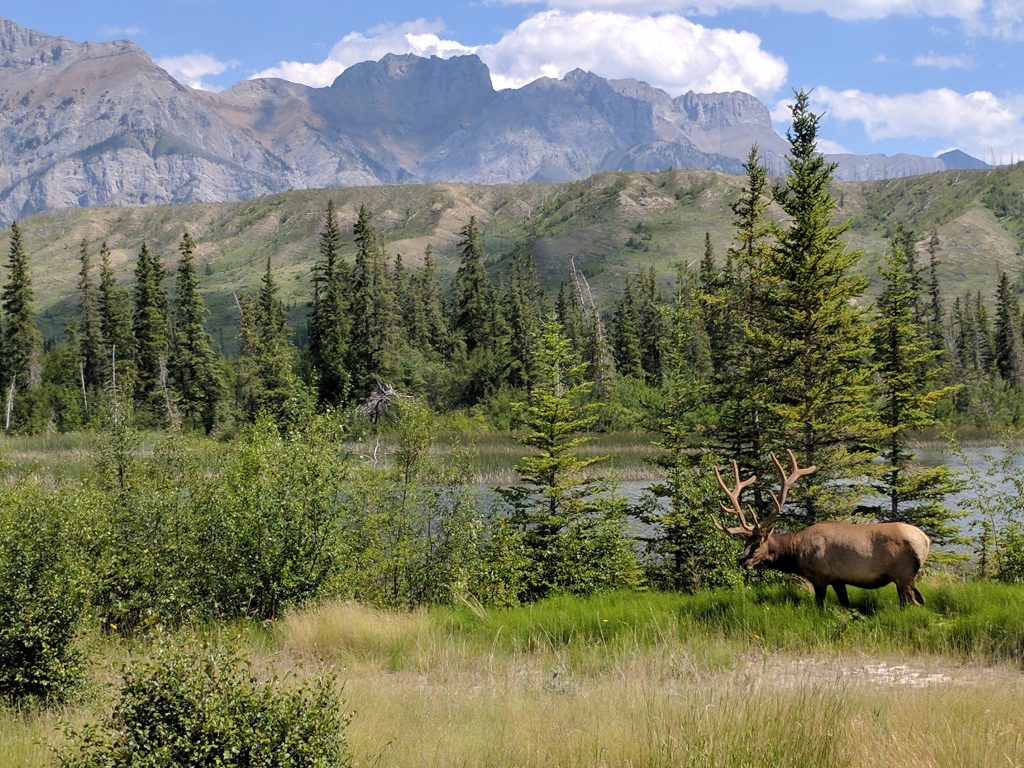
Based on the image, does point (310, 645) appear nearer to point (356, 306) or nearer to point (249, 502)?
point (249, 502)

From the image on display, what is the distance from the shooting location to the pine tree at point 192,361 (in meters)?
71.7

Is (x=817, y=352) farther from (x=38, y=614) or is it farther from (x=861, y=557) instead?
(x=38, y=614)

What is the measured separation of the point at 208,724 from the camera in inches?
202

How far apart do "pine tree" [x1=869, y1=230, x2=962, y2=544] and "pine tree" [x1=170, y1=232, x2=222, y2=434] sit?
2315 inches

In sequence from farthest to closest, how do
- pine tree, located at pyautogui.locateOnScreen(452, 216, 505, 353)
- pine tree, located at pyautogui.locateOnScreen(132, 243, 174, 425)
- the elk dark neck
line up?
pine tree, located at pyautogui.locateOnScreen(452, 216, 505, 353) → pine tree, located at pyautogui.locateOnScreen(132, 243, 174, 425) → the elk dark neck

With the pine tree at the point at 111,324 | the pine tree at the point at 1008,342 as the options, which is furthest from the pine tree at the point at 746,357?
the pine tree at the point at 1008,342

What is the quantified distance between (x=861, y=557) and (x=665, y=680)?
10.7 feet

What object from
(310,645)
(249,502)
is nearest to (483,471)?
(249,502)

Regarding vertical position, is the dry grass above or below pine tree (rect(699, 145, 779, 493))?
below

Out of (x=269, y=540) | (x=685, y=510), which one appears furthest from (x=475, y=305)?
(x=269, y=540)

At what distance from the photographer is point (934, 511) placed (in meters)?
24.1

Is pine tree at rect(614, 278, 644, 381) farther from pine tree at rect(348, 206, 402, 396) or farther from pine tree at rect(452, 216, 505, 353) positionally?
pine tree at rect(348, 206, 402, 396)

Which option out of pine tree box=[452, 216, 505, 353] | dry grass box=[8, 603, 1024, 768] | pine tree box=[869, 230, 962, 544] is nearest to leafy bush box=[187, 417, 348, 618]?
dry grass box=[8, 603, 1024, 768]

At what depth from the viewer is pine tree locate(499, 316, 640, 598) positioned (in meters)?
21.0
